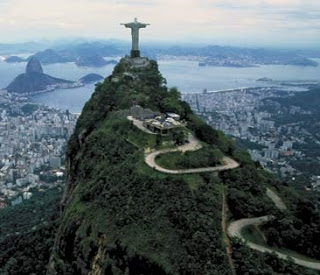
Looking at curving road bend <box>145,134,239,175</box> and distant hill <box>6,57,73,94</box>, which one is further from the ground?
curving road bend <box>145,134,239,175</box>

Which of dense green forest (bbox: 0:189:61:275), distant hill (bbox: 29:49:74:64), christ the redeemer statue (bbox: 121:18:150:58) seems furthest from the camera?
distant hill (bbox: 29:49:74:64)

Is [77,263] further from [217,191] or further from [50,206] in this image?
[50,206]

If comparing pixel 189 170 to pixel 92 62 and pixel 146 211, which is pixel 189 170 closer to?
pixel 146 211

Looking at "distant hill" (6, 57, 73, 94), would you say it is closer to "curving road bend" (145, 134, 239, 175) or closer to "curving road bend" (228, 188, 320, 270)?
"curving road bend" (145, 134, 239, 175)

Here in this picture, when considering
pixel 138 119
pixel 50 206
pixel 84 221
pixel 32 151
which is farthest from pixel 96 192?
pixel 32 151

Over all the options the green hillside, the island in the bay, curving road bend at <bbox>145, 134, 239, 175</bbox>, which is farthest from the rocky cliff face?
the island in the bay

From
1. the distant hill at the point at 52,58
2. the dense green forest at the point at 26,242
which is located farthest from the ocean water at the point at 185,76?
the dense green forest at the point at 26,242
